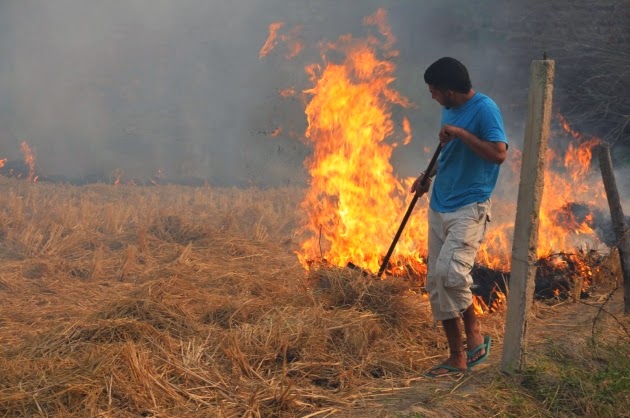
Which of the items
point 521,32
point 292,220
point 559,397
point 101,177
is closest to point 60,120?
point 101,177

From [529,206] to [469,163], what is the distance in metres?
0.48

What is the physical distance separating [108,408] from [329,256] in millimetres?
3799

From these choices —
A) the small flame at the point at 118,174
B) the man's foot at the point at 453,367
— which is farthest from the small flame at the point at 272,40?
the man's foot at the point at 453,367

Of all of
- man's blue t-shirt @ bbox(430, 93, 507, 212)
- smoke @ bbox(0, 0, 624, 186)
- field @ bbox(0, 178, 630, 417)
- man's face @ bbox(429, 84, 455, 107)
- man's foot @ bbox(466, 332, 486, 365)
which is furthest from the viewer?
smoke @ bbox(0, 0, 624, 186)

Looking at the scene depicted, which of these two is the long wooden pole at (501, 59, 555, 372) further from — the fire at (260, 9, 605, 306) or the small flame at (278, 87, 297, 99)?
the small flame at (278, 87, 297, 99)

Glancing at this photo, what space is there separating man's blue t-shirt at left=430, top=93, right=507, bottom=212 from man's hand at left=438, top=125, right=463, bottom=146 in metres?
0.13

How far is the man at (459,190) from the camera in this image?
13.5 feet

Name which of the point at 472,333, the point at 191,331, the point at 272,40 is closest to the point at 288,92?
the point at 272,40

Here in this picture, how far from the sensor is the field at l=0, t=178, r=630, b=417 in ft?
12.0

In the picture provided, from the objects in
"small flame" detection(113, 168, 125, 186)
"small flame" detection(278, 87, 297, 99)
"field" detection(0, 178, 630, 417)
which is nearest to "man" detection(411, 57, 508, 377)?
"field" detection(0, 178, 630, 417)

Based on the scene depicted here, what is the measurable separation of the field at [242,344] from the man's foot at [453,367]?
9 centimetres

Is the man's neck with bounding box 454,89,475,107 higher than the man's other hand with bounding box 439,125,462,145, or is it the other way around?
the man's neck with bounding box 454,89,475,107

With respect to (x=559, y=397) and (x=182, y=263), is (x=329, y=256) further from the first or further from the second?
(x=559, y=397)

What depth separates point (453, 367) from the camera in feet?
14.2
